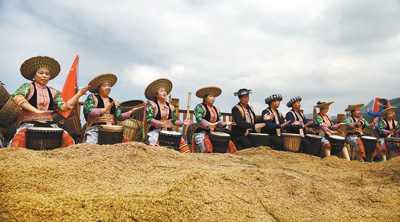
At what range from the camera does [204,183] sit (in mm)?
1952

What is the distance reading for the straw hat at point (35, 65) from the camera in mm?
4164

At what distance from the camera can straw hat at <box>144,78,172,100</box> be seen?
5.23 metres

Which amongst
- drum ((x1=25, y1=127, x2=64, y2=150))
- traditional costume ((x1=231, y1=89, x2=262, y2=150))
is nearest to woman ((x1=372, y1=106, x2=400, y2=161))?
Result: traditional costume ((x1=231, y1=89, x2=262, y2=150))

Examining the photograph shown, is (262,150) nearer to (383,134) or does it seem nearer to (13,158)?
(13,158)

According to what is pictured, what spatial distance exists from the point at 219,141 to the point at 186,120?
31.2 inches

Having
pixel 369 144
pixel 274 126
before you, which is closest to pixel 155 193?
pixel 274 126

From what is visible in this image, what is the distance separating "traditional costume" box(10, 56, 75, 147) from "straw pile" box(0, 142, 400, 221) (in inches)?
56.4

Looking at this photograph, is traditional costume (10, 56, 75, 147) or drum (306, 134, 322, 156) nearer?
traditional costume (10, 56, 75, 147)

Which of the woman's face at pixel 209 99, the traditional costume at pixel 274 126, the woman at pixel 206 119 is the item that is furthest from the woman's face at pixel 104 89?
the traditional costume at pixel 274 126

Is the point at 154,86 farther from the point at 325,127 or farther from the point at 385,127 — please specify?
the point at 385,127

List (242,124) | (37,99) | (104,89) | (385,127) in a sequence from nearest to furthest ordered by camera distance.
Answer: (37,99)
(104,89)
(242,124)
(385,127)

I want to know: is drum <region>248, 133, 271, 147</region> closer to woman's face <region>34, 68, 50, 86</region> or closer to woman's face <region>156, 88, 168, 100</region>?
woman's face <region>156, 88, 168, 100</region>

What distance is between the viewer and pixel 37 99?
407 centimetres

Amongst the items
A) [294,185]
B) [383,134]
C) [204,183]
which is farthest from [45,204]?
[383,134]
